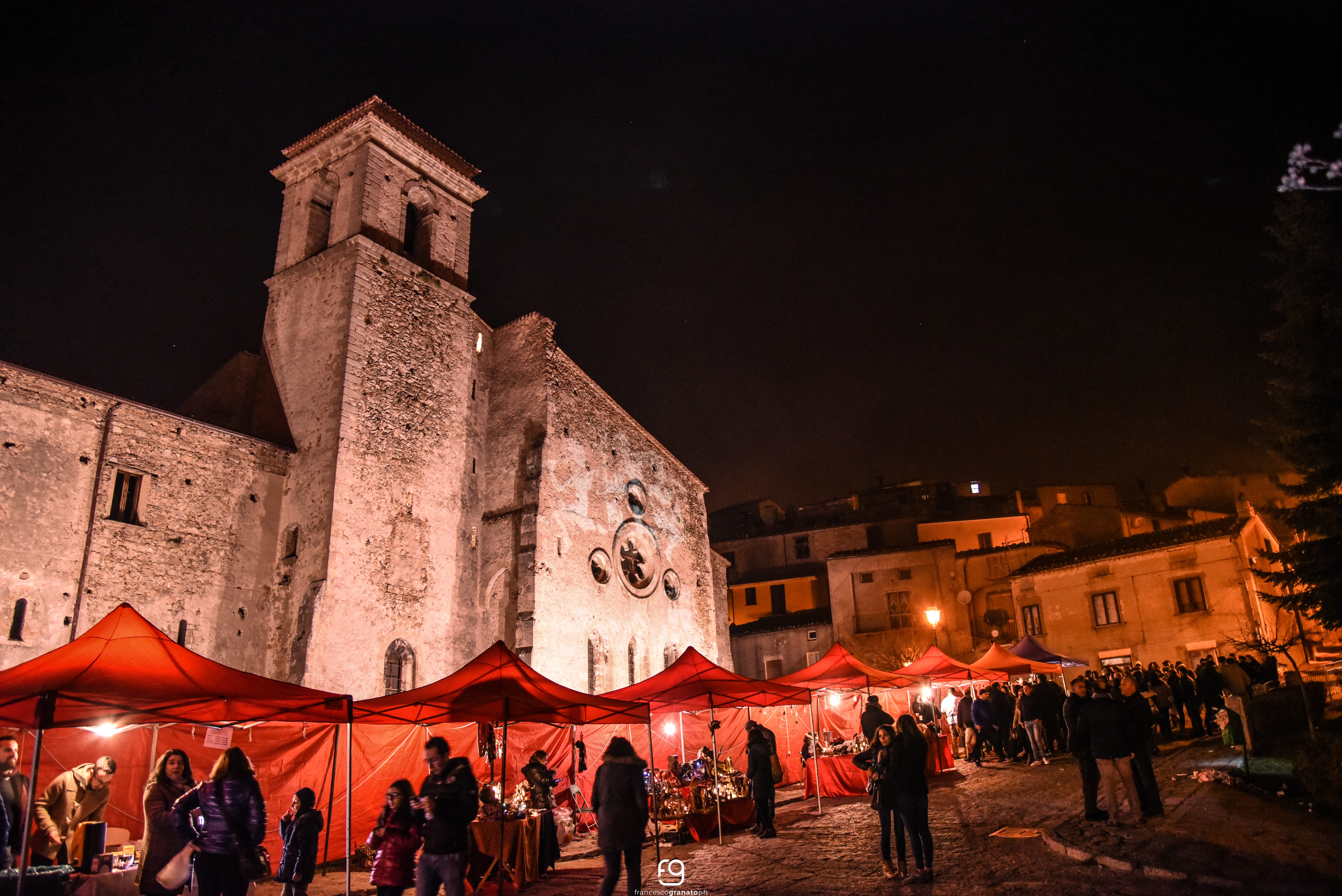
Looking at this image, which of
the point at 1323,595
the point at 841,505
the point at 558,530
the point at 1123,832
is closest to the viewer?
the point at 1123,832

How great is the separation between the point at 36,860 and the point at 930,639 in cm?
2981

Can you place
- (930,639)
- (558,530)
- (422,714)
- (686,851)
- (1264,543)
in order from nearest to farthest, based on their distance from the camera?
(686,851), (422,714), (558,530), (1264,543), (930,639)

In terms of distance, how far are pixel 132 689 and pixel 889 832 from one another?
7.32 meters

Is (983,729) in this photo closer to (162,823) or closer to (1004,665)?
(1004,665)

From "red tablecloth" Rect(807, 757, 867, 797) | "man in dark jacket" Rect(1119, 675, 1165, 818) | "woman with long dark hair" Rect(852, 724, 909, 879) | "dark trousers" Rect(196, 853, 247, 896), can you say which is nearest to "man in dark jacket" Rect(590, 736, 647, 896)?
→ "woman with long dark hair" Rect(852, 724, 909, 879)

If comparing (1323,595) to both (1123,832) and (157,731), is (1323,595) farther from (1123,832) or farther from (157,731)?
(157,731)

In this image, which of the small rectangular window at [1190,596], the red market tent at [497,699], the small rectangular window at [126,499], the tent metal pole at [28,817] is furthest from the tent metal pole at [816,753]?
the small rectangular window at [1190,596]

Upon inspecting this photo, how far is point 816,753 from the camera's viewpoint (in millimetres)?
13320

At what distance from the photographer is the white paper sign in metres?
10.5

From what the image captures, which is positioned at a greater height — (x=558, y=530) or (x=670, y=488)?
(x=670, y=488)

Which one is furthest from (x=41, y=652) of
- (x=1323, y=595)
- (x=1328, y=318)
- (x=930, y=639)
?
(x=930, y=639)

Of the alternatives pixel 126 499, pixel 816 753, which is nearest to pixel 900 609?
pixel 816 753

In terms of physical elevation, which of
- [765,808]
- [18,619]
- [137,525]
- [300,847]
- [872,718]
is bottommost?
[765,808]

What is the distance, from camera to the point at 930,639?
3198 centimetres
